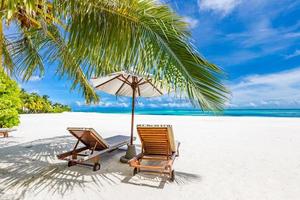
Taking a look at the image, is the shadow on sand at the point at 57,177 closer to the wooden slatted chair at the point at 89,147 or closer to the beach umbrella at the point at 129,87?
the wooden slatted chair at the point at 89,147

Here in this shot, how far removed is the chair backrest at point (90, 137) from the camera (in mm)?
4551

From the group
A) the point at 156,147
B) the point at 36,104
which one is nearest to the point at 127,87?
the point at 156,147

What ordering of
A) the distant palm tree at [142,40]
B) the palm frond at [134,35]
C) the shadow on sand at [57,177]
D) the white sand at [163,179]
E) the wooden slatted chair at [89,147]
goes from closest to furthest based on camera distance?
1. the distant palm tree at [142,40]
2. the palm frond at [134,35]
3. the white sand at [163,179]
4. the shadow on sand at [57,177]
5. the wooden slatted chair at [89,147]

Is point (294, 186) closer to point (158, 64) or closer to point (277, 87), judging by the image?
point (158, 64)

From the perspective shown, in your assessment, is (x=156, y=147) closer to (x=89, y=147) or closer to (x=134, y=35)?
(x=89, y=147)

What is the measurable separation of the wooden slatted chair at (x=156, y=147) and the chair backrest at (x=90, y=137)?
866 mm

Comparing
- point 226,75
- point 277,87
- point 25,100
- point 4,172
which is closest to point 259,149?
point 226,75

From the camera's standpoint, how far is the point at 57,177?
4113 mm

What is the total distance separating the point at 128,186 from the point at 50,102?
3361 cm

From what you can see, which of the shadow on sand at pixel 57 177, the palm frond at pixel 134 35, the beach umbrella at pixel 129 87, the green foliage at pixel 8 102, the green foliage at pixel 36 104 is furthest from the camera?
the green foliage at pixel 36 104

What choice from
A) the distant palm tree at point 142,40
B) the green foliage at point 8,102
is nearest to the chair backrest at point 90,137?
the distant palm tree at point 142,40

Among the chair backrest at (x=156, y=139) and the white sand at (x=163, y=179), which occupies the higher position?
the chair backrest at (x=156, y=139)

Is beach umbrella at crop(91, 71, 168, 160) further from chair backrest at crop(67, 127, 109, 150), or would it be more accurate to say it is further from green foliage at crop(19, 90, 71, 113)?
green foliage at crop(19, 90, 71, 113)

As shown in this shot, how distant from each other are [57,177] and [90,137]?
0.98 metres
